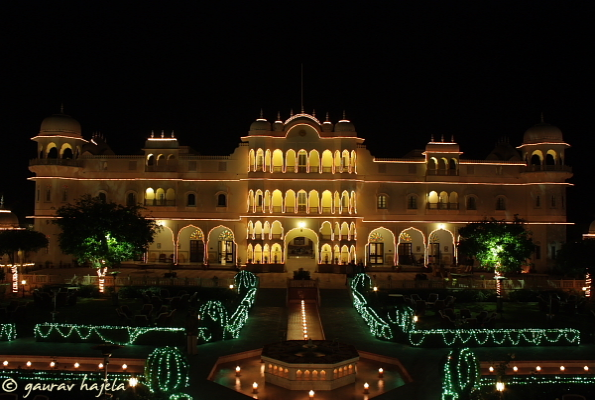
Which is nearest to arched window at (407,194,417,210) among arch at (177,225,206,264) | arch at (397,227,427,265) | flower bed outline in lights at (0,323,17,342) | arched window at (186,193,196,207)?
arch at (397,227,427,265)

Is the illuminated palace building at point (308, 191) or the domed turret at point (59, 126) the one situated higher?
the domed turret at point (59, 126)

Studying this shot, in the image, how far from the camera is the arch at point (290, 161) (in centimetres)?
3641

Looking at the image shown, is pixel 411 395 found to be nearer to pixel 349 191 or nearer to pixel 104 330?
pixel 104 330

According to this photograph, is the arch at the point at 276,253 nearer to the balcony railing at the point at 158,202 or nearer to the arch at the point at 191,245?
the arch at the point at 191,245

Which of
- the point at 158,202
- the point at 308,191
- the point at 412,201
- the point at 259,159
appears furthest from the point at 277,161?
the point at 412,201

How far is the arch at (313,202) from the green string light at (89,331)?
20.1 m

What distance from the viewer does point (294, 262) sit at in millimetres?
38562

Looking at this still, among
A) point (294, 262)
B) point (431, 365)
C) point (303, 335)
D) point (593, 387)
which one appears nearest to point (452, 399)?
point (431, 365)

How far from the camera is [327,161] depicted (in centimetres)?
3691

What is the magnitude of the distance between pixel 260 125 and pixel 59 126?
12.9 m

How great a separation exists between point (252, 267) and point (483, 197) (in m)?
15.7

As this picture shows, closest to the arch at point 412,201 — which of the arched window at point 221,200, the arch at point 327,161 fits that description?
the arch at point 327,161

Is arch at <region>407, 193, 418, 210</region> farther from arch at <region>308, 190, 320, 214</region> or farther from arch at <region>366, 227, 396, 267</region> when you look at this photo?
arch at <region>308, 190, 320, 214</region>

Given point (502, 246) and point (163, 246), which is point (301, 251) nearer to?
point (163, 246)
